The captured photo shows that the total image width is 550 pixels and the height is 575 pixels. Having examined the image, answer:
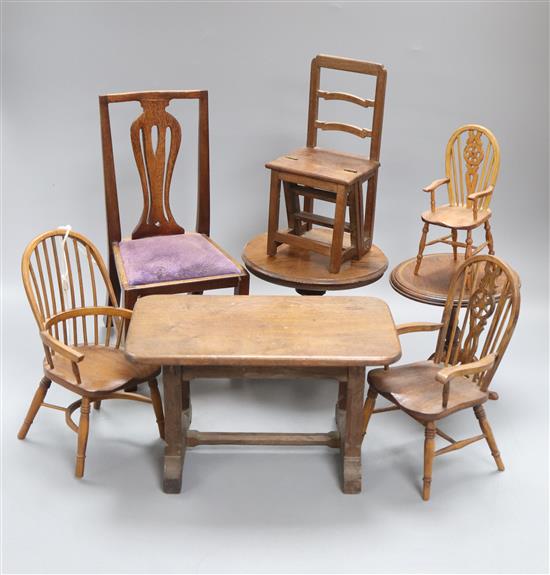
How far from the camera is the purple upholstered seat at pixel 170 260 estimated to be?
570 centimetres

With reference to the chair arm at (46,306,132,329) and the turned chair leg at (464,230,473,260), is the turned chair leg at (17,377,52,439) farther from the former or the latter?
the turned chair leg at (464,230,473,260)

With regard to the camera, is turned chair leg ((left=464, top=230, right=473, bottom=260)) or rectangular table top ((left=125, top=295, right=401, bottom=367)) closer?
rectangular table top ((left=125, top=295, right=401, bottom=367))

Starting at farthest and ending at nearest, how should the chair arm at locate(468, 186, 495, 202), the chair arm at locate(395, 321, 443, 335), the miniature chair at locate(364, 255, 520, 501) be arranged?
the chair arm at locate(468, 186, 495, 202) → the chair arm at locate(395, 321, 443, 335) → the miniature chair at locate(364, 255, 520, 501)

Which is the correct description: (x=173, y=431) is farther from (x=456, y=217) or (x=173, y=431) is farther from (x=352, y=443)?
(x=456, y=217)

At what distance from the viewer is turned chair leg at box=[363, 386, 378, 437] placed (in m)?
5.23

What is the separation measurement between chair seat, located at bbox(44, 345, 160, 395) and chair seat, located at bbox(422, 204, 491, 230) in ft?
5.77

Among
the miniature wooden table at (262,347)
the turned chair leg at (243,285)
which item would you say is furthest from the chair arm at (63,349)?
the turned chair leg at (243,285)

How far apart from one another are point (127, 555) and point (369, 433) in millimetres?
1527

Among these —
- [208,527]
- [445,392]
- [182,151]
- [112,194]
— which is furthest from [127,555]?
[182,151]

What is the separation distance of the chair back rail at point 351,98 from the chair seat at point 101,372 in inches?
69.4

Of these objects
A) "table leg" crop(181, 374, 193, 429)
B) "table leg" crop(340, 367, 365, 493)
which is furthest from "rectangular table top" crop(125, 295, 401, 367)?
"table leg" crop(181, 374, 193, 429)

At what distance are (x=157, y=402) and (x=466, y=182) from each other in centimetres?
227

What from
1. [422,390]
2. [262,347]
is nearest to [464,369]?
[422,390]

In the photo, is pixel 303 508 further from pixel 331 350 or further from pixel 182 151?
pixel 182 151
